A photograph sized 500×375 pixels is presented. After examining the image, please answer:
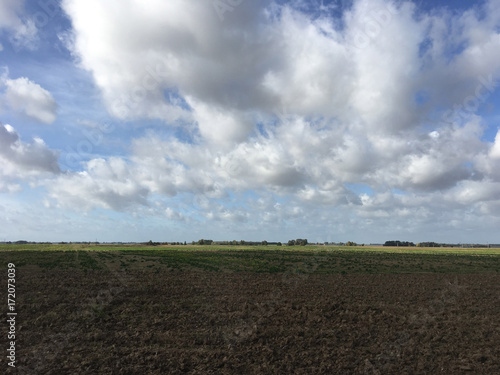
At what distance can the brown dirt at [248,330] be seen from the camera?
1198cm

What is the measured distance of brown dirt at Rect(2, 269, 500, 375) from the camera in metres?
12.0

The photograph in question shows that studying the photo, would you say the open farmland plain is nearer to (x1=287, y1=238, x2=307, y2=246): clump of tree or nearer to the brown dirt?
the brown dirt

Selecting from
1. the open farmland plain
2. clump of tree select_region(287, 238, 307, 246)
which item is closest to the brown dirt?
the open farmland plain

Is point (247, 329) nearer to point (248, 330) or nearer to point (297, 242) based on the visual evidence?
point (248, 330)

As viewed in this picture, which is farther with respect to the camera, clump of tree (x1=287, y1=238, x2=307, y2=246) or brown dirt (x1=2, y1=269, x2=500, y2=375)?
clump of tree (x1=287, y1=238, x2=307, y2=246)

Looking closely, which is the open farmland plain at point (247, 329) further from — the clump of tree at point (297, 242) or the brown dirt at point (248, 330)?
the clump of tree at point (297, 242)

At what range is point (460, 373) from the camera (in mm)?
11570

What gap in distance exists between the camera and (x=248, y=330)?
15594mm

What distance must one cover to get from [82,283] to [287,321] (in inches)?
757

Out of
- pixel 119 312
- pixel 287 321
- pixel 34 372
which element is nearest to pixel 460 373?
pixel 287 321

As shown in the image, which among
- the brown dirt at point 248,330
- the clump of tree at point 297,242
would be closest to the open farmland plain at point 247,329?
the brown dirt at point 248,330

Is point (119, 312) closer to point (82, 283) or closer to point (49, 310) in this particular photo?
point (49, 310)

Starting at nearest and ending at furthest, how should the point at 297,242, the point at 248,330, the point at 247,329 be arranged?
1. the point at 248,330
2. the point at 247,329
3. the point at 297,242

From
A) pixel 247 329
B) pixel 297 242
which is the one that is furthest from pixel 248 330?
pixel 297 242
